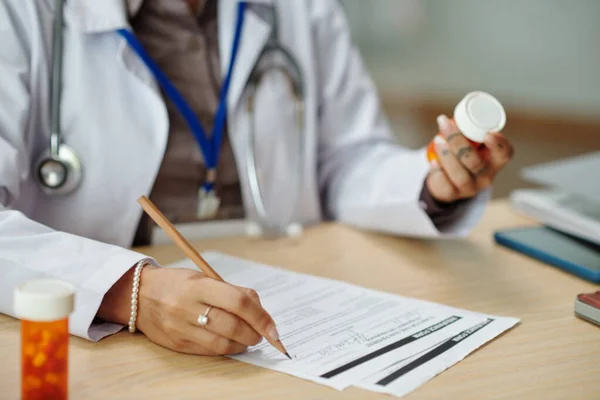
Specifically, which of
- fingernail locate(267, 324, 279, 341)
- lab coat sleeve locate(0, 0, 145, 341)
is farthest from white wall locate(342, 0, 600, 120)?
fingernail locate(267, 324, 279, 341)

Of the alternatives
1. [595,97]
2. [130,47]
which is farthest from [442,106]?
[130,47]

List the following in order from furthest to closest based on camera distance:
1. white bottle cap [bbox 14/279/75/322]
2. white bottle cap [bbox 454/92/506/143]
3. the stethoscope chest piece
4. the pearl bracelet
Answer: the stethoscope chest piece
white bottle cap [bbox 454/92/506/143]
the pearl bracelet
white bottle cap [bbox 14/279/75/322]

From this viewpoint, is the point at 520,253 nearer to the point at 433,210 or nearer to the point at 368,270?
the point at 433,210

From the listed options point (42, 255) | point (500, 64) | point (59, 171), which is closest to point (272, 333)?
point (42, 255)

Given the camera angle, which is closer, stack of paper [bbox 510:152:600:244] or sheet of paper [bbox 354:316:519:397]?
sheet of paper [bbox 354:316:519:397]

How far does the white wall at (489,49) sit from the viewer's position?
14.1 ft

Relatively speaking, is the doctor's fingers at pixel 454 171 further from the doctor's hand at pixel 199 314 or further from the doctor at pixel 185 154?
the doctor's hand at pixel 199 314

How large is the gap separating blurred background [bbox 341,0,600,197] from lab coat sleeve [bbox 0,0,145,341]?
2901mm

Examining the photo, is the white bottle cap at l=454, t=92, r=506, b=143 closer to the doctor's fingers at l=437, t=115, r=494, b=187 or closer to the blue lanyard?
the doctor's fingers at l=437, t=115, r=494, b=187

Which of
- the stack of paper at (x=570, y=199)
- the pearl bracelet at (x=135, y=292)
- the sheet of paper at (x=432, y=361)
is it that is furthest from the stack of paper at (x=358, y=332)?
the stack of paper at (x=570, y=199)

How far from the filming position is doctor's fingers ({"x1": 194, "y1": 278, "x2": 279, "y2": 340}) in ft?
2.50

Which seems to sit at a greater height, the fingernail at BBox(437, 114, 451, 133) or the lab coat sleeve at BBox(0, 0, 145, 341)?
the fingernail at BBox(437, 114, 451, 133)

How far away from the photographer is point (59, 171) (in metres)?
1.13

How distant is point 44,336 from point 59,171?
570 mm
